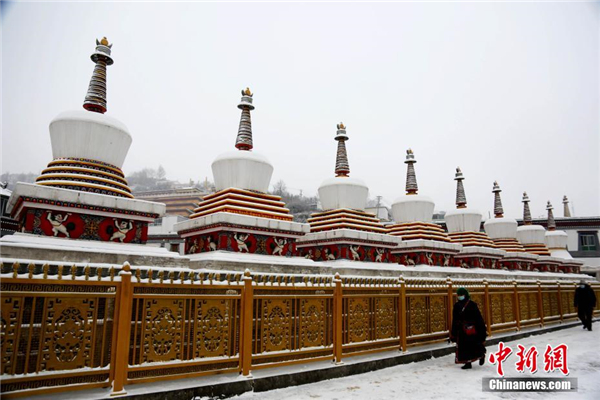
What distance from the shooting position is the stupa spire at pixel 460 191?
25.0 m

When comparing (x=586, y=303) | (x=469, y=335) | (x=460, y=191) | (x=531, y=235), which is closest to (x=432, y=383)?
(x=469, y=335)

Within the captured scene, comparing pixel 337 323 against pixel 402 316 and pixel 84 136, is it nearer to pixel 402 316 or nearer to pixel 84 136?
pixel 402 316

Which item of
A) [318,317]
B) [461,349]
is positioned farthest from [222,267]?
[461,349]

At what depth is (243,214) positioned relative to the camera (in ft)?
39.5

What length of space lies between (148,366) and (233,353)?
1406 millimetres

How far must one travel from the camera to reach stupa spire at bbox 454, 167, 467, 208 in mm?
24969

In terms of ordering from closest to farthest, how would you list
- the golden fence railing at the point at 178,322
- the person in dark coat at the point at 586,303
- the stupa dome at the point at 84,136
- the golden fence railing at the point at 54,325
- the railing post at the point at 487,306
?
the golden fence railing at the point at 54,325
the golden fence railing at the point at 178,322
the stupa dome at the point at 84,136
the railing post at the point at 487,306
the person in dark coat at the point at 586,303

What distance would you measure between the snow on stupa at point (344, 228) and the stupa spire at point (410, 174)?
16.7 ft

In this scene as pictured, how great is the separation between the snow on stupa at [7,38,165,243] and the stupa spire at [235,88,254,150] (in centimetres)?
380

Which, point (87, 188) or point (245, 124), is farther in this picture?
point (245, 124)

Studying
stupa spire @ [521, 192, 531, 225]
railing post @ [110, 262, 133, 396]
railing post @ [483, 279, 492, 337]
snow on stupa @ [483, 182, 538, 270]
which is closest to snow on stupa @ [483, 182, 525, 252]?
snow on stupa @ [483, 182, 538, 270]

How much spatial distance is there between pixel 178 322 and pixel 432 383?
15.6 feet

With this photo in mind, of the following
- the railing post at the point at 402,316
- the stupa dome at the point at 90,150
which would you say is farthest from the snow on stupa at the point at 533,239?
the stupa dome at the point at 90,150

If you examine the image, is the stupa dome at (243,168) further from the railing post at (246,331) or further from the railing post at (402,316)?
the railing post at (246,331)
